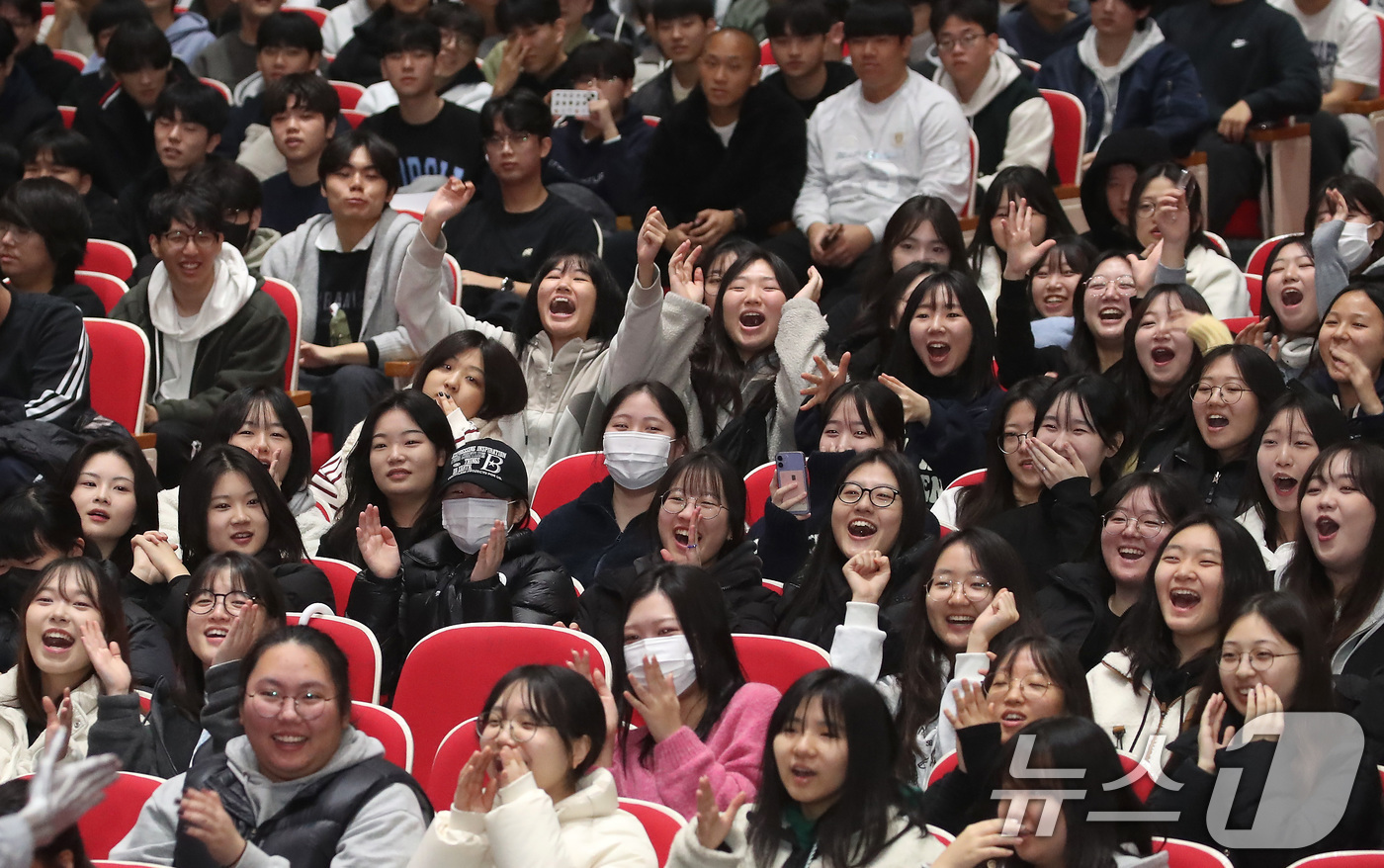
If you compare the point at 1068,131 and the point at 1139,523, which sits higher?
the point at 1068,131

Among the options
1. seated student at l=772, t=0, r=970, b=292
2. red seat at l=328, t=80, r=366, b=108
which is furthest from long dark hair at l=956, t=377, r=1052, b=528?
red seat at l=328, t=80, r=366, b=108

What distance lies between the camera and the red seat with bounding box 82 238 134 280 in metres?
5.58

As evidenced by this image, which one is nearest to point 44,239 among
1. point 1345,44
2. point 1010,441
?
point 1010,441

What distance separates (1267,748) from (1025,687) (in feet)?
1.22

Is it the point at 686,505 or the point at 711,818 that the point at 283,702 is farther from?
the point at 686,505

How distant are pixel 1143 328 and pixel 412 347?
2057 mm

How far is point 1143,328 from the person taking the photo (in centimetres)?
408

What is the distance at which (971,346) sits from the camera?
4277mm

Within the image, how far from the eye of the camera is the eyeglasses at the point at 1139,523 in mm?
3344

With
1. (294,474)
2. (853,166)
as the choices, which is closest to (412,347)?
(294,474)

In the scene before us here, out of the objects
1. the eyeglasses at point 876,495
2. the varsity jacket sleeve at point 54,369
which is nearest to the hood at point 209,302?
the varsity jacket sleeve at point 54,369

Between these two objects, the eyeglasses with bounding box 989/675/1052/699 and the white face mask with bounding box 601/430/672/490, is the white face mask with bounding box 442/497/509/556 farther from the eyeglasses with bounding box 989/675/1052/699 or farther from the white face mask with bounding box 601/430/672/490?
the eyeglasses with bounding box 989/675/1052/699

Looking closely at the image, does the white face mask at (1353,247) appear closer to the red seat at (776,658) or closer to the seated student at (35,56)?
the red seat at (776,658)

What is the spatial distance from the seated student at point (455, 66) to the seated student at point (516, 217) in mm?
996
